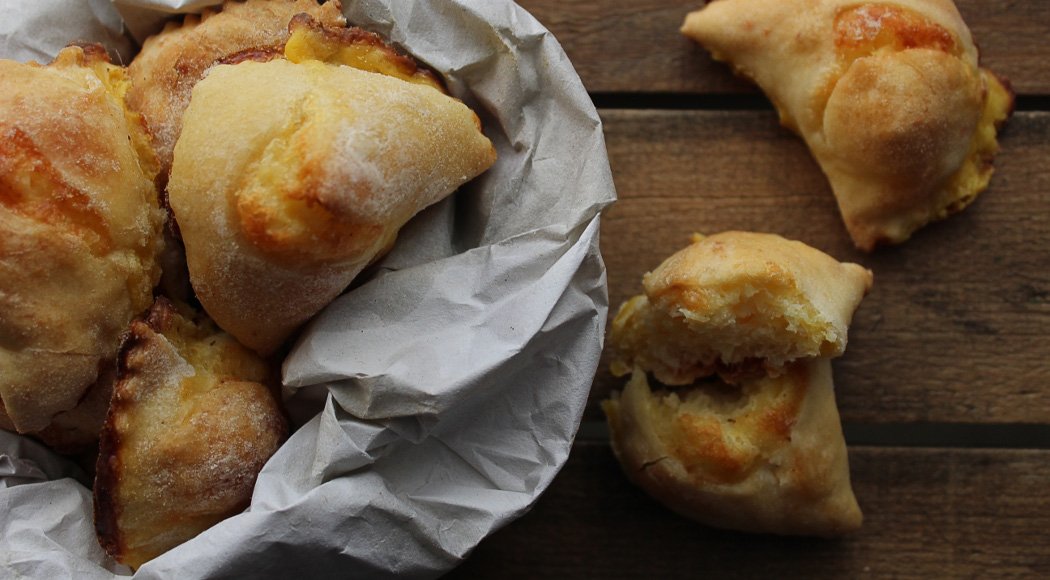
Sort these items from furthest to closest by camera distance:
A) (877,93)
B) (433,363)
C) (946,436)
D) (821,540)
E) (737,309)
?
(946,436) < (821,540) < (877,93) < (737,309) < (433,363)

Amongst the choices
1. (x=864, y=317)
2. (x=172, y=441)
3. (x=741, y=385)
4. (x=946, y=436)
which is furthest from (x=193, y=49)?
(x=946, y=436)

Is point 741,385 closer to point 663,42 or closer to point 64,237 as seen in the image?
point 663,42

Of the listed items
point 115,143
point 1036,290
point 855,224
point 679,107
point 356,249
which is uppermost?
point 115,143

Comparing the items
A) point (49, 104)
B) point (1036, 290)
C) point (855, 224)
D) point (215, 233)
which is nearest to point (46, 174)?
point (49, 104)

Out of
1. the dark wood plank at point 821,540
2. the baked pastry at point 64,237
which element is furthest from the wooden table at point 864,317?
the baked pastry at point 64,237

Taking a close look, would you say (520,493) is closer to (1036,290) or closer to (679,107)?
(679,107)

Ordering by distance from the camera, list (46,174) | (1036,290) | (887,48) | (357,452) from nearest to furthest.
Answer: (46,174), (357,452), (887,48), (1036,290)

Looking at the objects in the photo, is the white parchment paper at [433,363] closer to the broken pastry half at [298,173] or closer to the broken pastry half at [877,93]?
the broken pastry half at [298,173]

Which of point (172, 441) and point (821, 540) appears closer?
point (172, 441)
